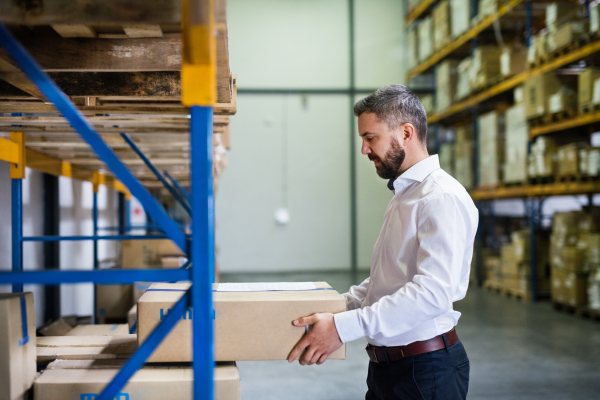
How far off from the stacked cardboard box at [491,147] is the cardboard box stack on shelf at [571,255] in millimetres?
1559

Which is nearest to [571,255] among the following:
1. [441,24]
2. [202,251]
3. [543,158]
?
[543,158]

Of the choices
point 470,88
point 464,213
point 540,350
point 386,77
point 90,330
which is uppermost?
point 386,77

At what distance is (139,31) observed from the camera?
5.21ft

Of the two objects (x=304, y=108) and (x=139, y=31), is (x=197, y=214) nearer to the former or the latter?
(x=139, y=31)

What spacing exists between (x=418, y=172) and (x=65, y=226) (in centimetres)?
460

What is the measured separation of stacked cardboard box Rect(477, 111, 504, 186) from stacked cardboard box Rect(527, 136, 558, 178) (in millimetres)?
949

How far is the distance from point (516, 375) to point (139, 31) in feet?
14.4

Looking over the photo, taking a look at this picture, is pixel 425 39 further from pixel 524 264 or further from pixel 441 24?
pixel 524 264

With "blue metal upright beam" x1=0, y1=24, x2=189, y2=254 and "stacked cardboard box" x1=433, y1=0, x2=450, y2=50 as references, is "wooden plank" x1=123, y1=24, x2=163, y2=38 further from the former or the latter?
"stacked cardboard box" x1=433, y1=0, x2=450, y2=50

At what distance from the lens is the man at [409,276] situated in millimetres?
1696

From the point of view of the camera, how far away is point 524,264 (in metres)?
8.18

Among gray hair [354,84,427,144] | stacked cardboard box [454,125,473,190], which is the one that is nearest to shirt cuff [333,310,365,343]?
gray hair [354,84,427,144]

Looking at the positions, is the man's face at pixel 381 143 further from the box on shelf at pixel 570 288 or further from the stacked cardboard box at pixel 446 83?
the stacked cardboard box at pixel 446 83

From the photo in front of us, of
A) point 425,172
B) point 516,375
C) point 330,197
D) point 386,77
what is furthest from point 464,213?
point 386,77
